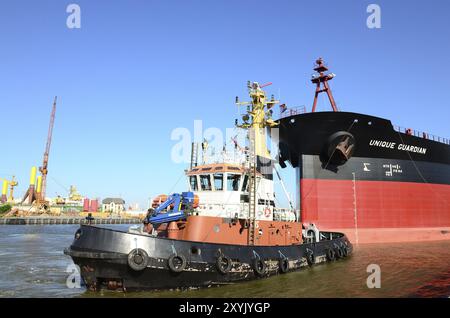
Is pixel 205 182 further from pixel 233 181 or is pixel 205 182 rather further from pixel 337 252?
pixel 337 252

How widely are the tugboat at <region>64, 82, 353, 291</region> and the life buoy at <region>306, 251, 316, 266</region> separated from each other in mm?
15

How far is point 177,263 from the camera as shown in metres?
8.93

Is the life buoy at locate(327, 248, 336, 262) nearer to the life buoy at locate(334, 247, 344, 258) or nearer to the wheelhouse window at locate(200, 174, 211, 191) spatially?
the life buoy at locate(334, 247, 344, 258)

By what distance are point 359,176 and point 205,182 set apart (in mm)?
11752

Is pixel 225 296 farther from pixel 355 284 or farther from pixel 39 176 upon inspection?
pixel 39 176

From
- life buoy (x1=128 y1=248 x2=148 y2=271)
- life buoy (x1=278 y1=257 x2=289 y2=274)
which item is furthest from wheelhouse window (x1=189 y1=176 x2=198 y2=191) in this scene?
life buoy (x1=128 y1=248 x2=148 y2=271)

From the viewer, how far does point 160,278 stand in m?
8.82

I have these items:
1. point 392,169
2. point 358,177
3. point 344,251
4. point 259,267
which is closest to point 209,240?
point 259,267

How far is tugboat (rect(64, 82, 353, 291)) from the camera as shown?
339 inches

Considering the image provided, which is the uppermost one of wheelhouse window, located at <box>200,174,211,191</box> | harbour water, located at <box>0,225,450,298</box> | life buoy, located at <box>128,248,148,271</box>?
wheelhouse window, located at <box>200,174,211,191</box>

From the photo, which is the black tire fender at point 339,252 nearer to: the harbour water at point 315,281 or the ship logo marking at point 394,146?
the harbour water at point 315,281

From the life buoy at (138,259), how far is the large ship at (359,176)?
1332 cm
